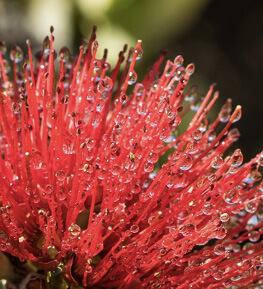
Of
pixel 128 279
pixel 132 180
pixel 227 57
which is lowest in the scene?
pixel 128 279

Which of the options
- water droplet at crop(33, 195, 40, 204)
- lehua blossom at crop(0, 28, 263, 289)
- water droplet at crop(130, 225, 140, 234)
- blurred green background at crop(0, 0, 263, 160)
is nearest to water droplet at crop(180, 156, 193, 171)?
lehua blossom at crop(0, 28, 263, 289)

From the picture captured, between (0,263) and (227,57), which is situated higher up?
(227,57)

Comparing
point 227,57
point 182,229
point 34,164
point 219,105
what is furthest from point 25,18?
point 182,229

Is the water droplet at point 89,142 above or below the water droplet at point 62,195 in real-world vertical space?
above

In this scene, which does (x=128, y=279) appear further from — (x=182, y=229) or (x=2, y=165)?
(x=2, y=165)

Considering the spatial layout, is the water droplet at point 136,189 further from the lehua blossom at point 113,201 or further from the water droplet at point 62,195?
the water droplet at point 62,195

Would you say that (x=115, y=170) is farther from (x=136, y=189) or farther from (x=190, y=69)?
(x=190, y=69)

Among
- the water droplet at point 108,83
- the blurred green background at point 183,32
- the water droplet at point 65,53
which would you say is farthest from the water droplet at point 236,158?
the blurred green background at point 183,32

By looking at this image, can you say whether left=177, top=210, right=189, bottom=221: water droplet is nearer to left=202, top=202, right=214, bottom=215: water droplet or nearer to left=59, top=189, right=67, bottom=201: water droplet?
left=202, top=202, right=214, bottom=215: water droplet

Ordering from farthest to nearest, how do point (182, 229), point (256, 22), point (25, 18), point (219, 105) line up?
point (256, 22), point (219, 105), point (25, 18), point (182, 229)
